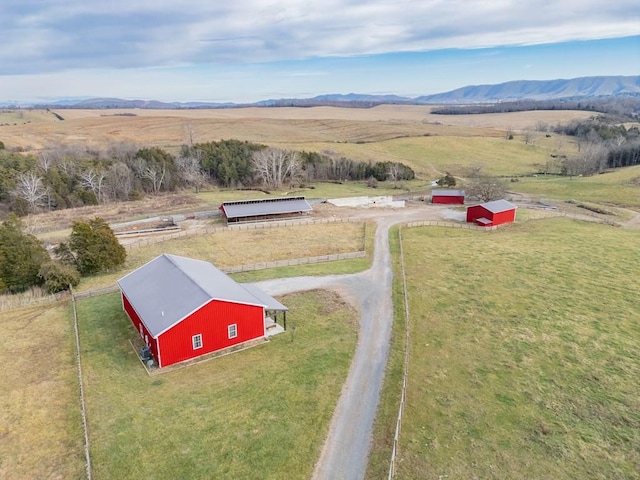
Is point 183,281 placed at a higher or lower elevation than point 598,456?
higher

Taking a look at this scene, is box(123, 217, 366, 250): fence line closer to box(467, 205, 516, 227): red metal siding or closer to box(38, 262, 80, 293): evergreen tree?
box(38, 262, 80, 293): evergreen tree

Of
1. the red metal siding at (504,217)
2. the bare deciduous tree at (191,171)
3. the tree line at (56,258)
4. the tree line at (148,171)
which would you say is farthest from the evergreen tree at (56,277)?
the bare deciduous tree at (191,171)

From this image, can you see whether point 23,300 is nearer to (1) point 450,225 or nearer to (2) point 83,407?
(2) point 83,407

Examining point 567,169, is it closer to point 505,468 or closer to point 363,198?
point 363,198

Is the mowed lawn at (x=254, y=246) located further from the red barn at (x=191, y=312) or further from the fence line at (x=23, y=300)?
the red barn at (x=191, y=312)

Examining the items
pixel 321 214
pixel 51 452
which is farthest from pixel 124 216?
pixel 51 452

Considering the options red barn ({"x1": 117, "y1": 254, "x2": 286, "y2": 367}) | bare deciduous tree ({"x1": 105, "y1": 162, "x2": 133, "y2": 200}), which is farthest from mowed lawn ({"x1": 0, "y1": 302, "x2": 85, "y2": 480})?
bare deciduous tree ({"x1": 105, "y1": 162, "x2": 133, "y2": 200})

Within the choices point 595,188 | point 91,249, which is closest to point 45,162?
point 91,249
